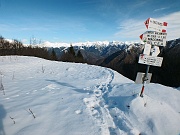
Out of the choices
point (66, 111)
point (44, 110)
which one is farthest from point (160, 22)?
point (44, 110)

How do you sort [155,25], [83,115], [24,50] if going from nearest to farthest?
1. [83,115]
2. [155,25]
3. [24,50]

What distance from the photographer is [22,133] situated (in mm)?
3203

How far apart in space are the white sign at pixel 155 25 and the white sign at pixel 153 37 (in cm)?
13

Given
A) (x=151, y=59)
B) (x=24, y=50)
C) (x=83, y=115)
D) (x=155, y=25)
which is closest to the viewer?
(x=83, y=115)

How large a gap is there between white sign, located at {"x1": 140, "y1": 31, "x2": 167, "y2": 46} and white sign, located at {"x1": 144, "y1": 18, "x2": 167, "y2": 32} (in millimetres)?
134

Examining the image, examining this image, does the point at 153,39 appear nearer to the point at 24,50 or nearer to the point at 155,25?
the point at 155,25

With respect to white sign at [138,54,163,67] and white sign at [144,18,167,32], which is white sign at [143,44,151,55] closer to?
white sign at [138,54,163,67]

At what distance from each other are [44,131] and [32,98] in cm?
232

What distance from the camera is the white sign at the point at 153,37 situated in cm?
482

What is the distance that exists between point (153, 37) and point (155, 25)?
1.33 ft

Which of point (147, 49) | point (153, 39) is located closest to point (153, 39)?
point (153, 39)

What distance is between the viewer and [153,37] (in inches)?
190

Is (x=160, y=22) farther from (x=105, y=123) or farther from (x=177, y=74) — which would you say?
(x=177, y=74)

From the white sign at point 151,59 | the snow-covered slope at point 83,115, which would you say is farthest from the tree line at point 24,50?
the white sign at point 151,59
